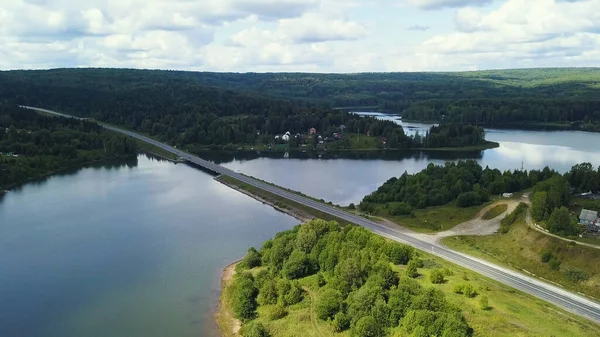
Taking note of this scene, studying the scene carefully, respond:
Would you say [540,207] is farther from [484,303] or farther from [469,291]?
[484,303]

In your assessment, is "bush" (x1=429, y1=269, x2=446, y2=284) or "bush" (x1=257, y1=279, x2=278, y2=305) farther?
"bush" (x1=257, y1=279, x2=278, y2=305)

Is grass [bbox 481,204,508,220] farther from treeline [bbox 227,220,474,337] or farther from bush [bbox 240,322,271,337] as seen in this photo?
bush [bbox 240,322,271,337]

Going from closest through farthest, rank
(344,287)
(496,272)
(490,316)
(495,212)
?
(490,316)
(344,287)
(496,272)
(495,212)

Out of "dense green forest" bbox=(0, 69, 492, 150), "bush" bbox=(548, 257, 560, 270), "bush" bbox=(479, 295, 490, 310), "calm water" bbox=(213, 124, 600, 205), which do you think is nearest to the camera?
"bush" bbox=(479, 295, 490, 310)

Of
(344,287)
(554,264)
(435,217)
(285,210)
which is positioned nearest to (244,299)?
(344,287)

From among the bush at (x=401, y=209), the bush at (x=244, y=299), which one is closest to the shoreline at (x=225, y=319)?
the bush at (x=244, y=299)

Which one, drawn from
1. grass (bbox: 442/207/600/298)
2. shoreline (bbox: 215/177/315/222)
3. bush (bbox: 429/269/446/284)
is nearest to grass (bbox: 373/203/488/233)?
→ grass (bbox: 442/207/600/298)

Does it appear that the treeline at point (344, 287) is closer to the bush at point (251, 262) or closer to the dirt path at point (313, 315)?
the bush at point (251, 262)
